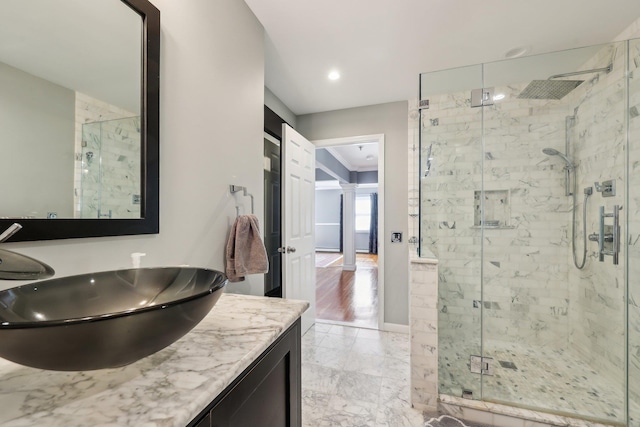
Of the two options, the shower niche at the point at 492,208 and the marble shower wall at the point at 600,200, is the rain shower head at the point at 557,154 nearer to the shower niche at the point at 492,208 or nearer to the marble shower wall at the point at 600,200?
the marble shower wall at the point at 600,200

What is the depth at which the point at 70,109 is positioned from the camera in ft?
2.50

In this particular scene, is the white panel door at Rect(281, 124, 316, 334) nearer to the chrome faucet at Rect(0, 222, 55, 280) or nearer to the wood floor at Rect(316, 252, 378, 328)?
the wood floor at Rect(316, 252, 378, 328)

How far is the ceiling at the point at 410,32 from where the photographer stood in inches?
62.1

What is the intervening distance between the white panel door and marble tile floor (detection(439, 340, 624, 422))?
4.39 ft

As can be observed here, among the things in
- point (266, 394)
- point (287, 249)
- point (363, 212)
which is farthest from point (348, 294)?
point (363, 212)

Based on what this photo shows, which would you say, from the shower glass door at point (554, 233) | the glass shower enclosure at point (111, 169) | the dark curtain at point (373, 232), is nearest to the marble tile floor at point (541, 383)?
the shower glass door at point (554, 233)

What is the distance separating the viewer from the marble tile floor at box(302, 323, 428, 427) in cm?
157

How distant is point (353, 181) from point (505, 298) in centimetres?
497

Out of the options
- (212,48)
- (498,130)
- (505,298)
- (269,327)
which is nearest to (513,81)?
(498,130)

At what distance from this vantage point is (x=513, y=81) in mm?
2104

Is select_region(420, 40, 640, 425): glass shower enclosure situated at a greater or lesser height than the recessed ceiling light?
lesser

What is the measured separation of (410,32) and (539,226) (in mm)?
1894

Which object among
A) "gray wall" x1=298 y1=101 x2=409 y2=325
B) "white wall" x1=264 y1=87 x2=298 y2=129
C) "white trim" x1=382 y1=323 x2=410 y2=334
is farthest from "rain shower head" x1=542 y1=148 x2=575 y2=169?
"white wall" x1=264 y1=87 x2=298 y2=129

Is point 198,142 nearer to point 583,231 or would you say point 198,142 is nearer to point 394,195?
point 394,195
